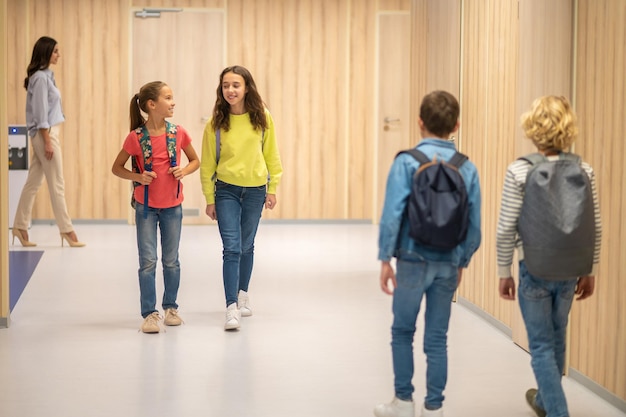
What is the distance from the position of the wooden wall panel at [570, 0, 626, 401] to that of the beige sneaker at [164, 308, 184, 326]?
2.18m

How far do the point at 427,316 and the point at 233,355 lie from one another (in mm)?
1468

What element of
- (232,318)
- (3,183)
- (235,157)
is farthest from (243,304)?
(3,183)

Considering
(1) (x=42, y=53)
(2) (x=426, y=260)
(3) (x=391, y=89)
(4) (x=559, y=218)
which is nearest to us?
(4) (x=559, y=218)

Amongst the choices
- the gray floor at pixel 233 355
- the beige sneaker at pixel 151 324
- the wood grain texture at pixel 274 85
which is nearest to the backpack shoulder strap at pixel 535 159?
the gray floor at pixel 233 355

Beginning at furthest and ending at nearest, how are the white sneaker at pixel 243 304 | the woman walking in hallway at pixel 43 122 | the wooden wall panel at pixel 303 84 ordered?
the wooden wall panel at pixel 303 84, the woman walking in hallway at pixel 43 122, the white sneaker at pixel 243 304

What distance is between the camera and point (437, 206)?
3135 mm

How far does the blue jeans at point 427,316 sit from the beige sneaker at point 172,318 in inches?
82.4

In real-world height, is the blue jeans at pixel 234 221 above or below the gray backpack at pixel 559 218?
below

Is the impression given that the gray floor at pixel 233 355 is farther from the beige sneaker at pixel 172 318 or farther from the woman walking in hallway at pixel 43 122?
the woman walking in hallway at pixel 43 122

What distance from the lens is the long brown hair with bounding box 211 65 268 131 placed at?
16.3 feet

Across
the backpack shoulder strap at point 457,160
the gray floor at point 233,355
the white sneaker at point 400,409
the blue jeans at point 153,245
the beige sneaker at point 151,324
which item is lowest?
the gray floor at point 233,355

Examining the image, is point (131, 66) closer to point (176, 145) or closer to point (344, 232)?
point (344, 232)

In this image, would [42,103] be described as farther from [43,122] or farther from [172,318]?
[172,318]

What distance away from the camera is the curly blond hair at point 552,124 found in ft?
10.1
